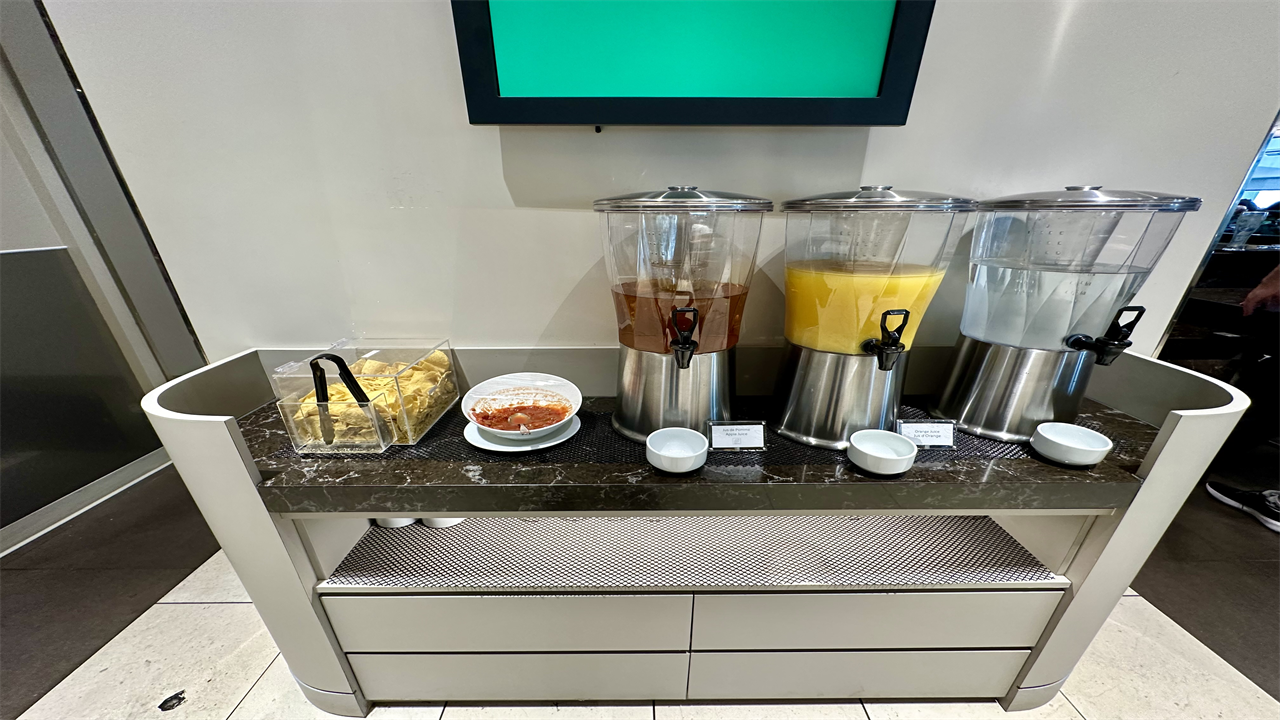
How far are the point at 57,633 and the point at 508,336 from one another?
167 centimetres

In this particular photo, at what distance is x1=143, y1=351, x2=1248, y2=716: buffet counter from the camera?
82cm

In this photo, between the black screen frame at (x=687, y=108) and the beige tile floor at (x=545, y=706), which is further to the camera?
the beige tile floor at (x=545, y=706)

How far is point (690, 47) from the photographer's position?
34.8 inches

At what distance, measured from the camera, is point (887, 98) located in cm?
90

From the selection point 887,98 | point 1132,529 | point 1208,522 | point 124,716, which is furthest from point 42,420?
point 1208,522

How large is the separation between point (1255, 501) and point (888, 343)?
2.36 m

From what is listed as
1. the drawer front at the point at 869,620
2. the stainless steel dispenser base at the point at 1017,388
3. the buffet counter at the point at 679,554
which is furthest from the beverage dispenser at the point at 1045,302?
the drawer front at the point at 869,620

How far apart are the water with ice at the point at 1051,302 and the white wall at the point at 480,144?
178mm

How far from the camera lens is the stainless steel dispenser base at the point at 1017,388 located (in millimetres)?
921

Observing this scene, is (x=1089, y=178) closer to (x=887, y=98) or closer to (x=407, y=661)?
(x=887, y=98)

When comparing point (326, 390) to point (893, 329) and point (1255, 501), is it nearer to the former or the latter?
point (893, 329)

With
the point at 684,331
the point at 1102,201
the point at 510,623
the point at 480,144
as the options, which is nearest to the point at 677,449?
the point at 684,331

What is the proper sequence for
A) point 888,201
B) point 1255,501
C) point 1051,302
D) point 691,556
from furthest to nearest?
point 1255,501 < point 691,556 < point 1051,302 < point 888,201

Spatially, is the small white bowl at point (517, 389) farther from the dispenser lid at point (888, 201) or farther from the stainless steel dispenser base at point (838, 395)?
the dispenser lid at point (888, 201)
